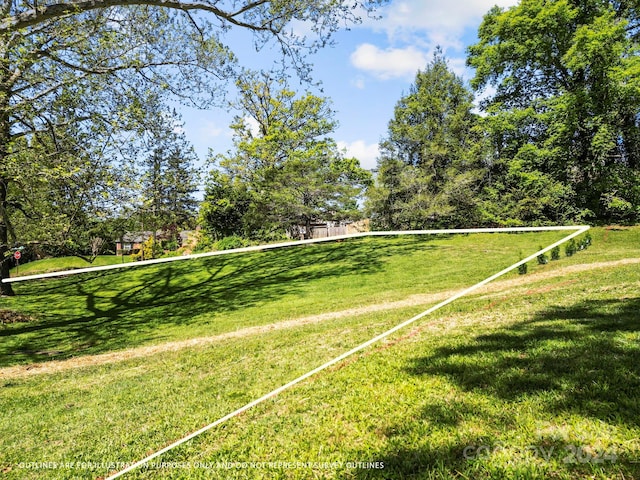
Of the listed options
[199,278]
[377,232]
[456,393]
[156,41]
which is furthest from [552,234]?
[199,278]

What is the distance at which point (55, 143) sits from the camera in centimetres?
856

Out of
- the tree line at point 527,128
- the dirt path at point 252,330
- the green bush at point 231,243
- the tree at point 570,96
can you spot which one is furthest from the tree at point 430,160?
the green bush at point 231,243

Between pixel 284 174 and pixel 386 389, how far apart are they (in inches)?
744

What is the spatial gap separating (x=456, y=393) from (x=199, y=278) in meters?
15.8

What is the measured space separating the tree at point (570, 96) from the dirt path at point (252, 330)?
296 inches

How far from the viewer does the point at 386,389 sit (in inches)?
132

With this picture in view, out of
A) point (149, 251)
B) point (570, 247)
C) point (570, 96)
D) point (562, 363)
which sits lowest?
point (562, 363)

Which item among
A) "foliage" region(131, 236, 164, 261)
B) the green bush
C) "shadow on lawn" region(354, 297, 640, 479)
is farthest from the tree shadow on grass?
the green bush

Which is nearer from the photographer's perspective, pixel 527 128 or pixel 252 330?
pixel 252 330

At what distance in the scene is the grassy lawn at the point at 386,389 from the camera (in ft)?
7.24

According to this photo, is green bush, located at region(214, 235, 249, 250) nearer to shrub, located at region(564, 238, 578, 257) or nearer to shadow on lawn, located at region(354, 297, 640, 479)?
shrub, located at region(564, 238, 578, 257)

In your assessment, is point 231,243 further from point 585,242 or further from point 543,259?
point 585,242

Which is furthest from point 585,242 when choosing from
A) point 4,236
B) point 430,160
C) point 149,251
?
point 149,251

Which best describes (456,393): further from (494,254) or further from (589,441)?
(494,254)
